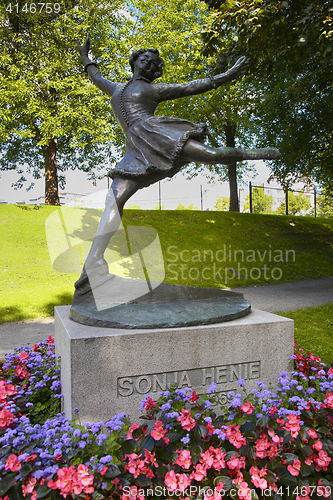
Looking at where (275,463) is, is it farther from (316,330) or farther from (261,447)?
(316,330)

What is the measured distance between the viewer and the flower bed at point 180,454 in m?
1.98

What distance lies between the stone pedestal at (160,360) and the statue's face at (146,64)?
2.52 m

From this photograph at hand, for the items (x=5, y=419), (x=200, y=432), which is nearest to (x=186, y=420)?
(x=200, y=432)

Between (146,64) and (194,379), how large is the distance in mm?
2974

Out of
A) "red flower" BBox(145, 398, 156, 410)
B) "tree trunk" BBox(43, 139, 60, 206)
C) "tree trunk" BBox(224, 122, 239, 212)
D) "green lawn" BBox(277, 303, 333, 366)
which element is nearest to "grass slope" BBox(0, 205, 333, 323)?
"tree trunk" BBox(43, 139, 60, 206)

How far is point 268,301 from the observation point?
8.79 m

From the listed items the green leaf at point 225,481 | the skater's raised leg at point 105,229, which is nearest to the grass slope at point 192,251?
the skater's raised leg at point 105,229

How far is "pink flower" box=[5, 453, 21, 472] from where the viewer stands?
198 cm

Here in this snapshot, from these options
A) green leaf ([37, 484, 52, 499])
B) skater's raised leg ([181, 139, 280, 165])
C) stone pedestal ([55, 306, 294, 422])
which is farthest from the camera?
skater's raised leg ([181, 139, 280, 165])

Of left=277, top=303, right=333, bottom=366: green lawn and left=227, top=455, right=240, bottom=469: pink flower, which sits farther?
left=277, top=303, right=333, bottom=366: green lawn

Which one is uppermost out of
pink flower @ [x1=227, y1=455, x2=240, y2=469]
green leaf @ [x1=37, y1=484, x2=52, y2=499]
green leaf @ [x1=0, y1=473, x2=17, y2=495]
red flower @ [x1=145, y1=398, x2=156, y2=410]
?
red flower @ [x1=145, y1=398, x2=156, y2=410]

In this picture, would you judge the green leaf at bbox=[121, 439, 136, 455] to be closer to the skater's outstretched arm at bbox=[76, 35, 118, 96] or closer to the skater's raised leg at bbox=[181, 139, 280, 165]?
the skater's raised leg at bbox=[181, 139, 280, 165]

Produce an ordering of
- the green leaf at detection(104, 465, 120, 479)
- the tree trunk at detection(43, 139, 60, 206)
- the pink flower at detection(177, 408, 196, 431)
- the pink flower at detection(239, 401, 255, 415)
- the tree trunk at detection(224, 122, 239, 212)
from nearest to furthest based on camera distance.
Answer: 1. the green leaf at detection(104, 465, 120, 479)
2. the pink flower at detection(177, 408, 196, 431)
3. the pink flower at detection(239, 401, 255, 415)
4. the tree trunk at detection(43, 139, 60, 206)
5. the tree trunk at detection(224, 122, 239, 212)

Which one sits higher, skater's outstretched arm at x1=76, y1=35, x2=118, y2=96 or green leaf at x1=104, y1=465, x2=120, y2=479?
skater's outstretched arm at x1=76, y1=35, x2=118, y2=96
